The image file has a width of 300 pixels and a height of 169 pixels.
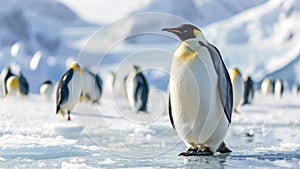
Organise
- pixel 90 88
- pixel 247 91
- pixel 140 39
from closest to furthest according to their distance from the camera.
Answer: pixel 90 88 → pixel 247 91 → pixel 140 39

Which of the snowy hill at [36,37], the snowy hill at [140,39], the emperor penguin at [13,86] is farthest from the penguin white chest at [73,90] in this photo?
the snowy hill at [140,39]

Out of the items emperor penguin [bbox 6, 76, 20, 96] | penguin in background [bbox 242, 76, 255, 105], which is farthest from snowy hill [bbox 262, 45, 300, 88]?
emperor penguin [bbox 6, 76, 20, 96]

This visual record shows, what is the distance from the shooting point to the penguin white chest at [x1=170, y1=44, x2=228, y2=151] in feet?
10.2

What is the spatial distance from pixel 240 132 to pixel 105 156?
1937mm

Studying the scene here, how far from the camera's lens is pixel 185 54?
3.13m

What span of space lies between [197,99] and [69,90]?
3.10 m

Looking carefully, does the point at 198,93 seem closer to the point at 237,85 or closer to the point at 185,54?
the point at 185,54

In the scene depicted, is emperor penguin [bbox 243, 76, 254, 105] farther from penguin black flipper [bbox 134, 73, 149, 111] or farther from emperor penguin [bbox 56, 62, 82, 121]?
emperor penguin [bbox 56, 62, 82, 121]

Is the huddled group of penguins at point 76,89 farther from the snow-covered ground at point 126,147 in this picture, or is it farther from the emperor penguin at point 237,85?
the emperor penguin at point 237,85

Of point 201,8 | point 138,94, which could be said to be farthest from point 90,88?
point 201,8

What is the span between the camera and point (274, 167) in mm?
2830

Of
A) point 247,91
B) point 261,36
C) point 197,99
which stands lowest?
point 197,99

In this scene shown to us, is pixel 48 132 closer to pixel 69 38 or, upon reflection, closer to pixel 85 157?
pixel 85 157

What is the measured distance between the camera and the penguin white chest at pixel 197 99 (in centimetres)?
310
